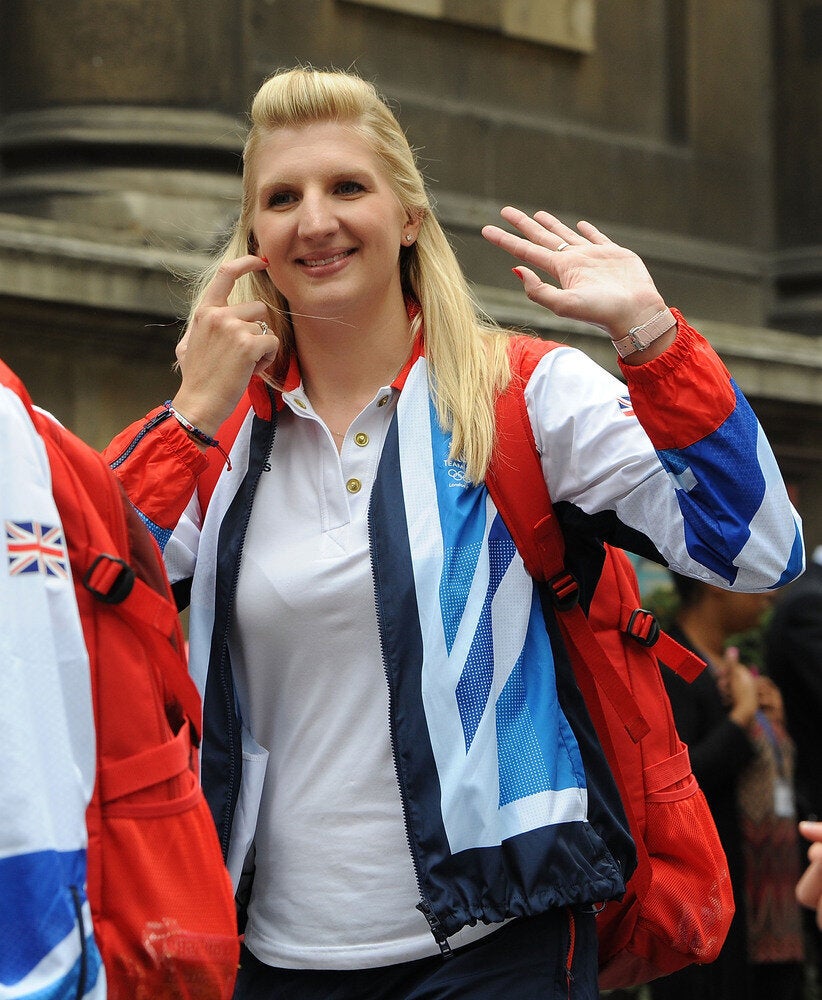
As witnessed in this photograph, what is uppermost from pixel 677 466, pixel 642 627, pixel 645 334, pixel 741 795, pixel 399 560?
pixel 645 334

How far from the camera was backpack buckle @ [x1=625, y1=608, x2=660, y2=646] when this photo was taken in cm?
311

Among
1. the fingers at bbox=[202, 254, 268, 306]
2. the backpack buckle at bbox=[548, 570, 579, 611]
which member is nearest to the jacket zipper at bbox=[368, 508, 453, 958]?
the backpack buckle at bbox=[548, 570, 579, 611]

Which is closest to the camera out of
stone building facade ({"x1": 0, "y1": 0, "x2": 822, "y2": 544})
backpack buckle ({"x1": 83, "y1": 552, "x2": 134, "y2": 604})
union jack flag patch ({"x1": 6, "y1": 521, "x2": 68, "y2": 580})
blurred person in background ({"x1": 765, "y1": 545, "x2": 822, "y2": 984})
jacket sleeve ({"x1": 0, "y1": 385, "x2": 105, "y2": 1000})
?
jacket sleeve ({"x1": 0, "y1": 385, "x2": 105, "y2": 1000})

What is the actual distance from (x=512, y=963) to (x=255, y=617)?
28.1 inches

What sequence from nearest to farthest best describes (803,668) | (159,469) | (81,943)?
(81,943) → (159,469) → (803,668)

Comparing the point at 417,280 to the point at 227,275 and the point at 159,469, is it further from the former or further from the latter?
the point at 159,469

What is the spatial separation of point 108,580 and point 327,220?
3.38ft

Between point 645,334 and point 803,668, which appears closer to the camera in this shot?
point 645,334

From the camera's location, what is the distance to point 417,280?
336cm

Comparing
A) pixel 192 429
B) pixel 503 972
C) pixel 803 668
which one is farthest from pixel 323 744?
pixel 803 668

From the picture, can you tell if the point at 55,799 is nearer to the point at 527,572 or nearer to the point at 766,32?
the point at 527,572

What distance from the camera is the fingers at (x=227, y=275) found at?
3.24 m

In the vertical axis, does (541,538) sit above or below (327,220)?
below

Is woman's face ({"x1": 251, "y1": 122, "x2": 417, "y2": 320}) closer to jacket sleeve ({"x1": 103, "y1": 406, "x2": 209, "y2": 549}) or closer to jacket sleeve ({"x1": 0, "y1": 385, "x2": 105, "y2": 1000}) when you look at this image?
jacket sleeve ({"x1": 103, "y1": 406, "x2": 209, "y2": 549})
